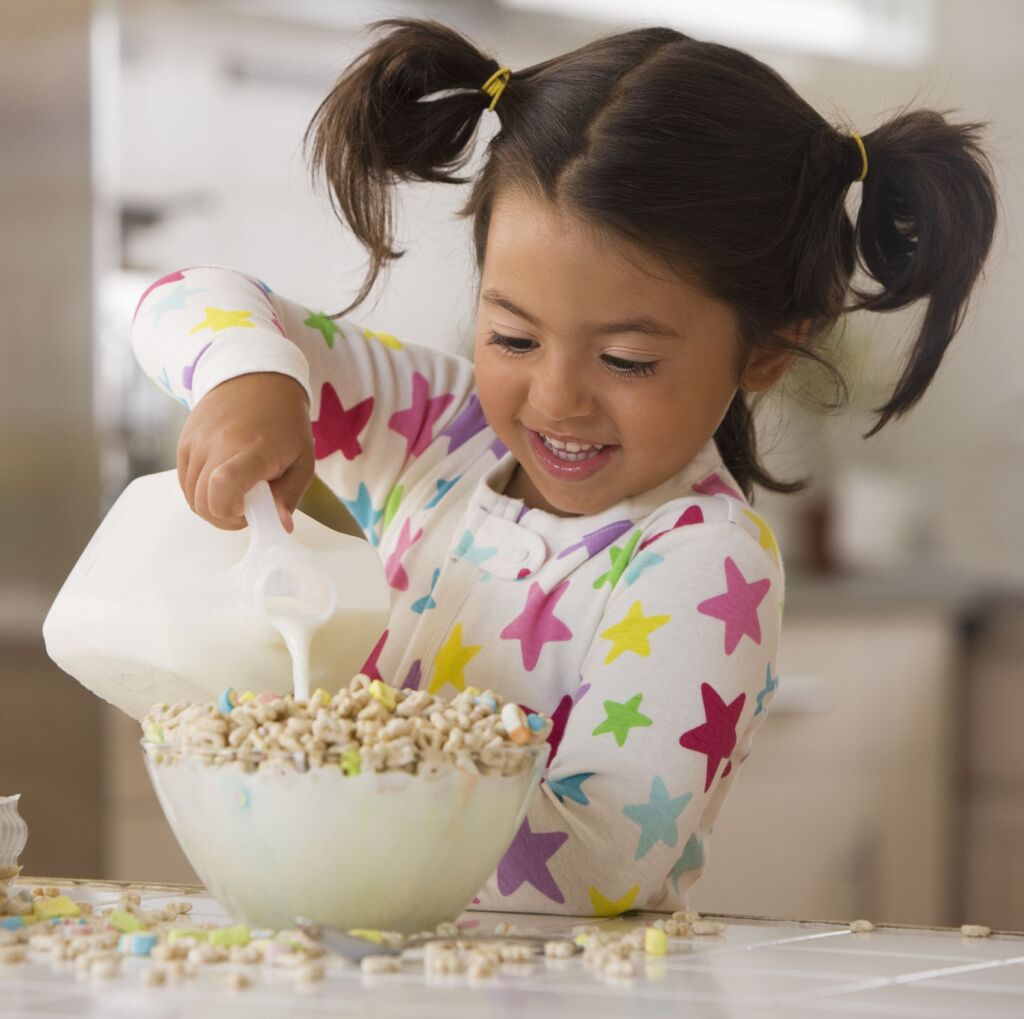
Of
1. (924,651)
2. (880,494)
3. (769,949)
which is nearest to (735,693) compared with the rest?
(769,949)

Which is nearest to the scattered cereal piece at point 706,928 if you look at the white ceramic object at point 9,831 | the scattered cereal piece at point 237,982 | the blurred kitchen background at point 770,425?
the scattered cereal piece at point 237,982

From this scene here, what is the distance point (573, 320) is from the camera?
93 cm

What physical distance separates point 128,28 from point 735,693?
2.04 m

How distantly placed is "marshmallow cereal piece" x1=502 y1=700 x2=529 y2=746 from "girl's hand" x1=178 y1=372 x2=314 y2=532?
217 mm

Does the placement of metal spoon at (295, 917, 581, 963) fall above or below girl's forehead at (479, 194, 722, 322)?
below

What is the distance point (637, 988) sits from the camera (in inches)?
23.8

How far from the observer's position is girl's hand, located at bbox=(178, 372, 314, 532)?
84 centimetres

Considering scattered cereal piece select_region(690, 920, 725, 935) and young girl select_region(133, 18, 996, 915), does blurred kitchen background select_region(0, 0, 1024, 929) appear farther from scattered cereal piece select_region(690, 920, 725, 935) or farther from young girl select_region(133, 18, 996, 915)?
scattered cereal piece select_region(690, 920, 725, 935)

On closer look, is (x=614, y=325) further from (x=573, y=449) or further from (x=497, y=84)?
(x=497, y=84)

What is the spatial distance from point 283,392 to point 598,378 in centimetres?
18

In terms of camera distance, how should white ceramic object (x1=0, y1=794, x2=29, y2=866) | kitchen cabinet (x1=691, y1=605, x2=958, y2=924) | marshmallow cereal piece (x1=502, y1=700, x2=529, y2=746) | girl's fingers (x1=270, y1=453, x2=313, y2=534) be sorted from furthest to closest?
kitchen cabinet (x1=691, y1=605, x2=958, y2=924), girl's fingers (x1=270, y1=453, x2=313, y2=534), white ceramic object (x1=0, y1=794, x2=29, y2=866), marshmallow cereal piece (x1=502, y1=700, x2=529, y2=746)

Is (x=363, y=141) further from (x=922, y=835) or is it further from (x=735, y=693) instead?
(x=922, y=835)

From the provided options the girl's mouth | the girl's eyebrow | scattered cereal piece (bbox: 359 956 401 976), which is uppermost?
the girl's eyebrow

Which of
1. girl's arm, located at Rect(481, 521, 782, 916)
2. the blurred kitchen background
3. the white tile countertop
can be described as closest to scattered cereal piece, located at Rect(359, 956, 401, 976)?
the white tile countertop
